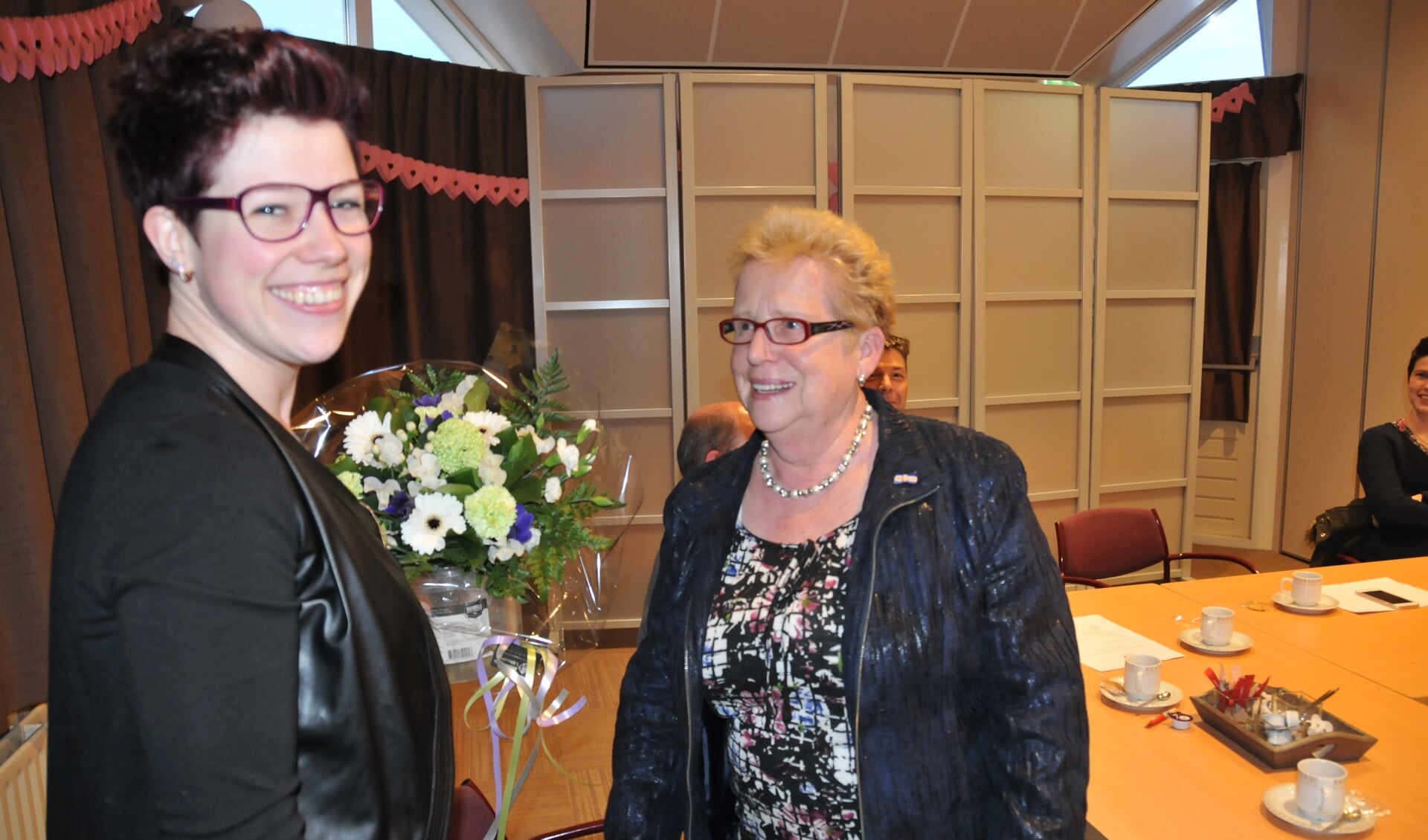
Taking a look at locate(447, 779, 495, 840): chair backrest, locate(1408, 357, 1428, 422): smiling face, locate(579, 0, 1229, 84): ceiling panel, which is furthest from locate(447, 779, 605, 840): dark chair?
locate(579, 0, 1229, 84): ceiling panel

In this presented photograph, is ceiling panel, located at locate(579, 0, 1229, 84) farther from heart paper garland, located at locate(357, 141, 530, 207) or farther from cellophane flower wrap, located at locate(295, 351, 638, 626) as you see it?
cellophane flower wrap, located at locate(295, 351, 638, 626)

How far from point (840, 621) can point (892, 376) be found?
6.17 feet

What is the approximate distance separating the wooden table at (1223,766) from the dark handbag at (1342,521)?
186cm

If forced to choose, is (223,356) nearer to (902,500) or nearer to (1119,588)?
(902,500)

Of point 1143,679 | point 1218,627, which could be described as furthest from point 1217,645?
point 1143,679

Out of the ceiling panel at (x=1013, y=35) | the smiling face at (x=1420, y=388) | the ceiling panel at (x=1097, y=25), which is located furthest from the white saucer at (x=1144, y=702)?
the ceiling panel at (x=1097, y=25)

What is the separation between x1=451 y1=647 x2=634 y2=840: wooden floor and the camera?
7.59ft

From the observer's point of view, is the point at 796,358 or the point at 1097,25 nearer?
the point at 796,358

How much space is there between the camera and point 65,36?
7.29 ft

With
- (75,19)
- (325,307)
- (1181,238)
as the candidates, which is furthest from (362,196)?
(1181,238)

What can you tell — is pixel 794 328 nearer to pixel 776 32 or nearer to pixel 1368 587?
pixel 1368 587

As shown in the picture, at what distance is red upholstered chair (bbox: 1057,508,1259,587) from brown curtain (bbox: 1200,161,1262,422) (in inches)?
113

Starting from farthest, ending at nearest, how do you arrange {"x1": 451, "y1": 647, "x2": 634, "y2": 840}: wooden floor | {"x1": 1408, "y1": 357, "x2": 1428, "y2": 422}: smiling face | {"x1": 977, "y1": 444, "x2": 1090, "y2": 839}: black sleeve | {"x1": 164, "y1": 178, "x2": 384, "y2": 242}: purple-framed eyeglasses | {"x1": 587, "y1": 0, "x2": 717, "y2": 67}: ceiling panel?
{"x1": 587, "y1": 0, "x2": 717, "y2": 67}: ceiling panel < {"x1": 1408, "y1": 357, "x2": 1428, "y2": 422}: smiling face < {"x1": 451, "y1": 647, "x2": 634, "y2": 840}: wooden floor < {"x1": 977, "y1": 444, "x2": 1090, "y2": 839}: black sleeve < {"x1": 164, "y1": 178, "x2": 384, "y2": 242}: purple-framed eyeglasses

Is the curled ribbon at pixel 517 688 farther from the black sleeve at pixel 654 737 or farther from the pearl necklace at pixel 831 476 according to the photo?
the pearl necklace at pixel 831 476
